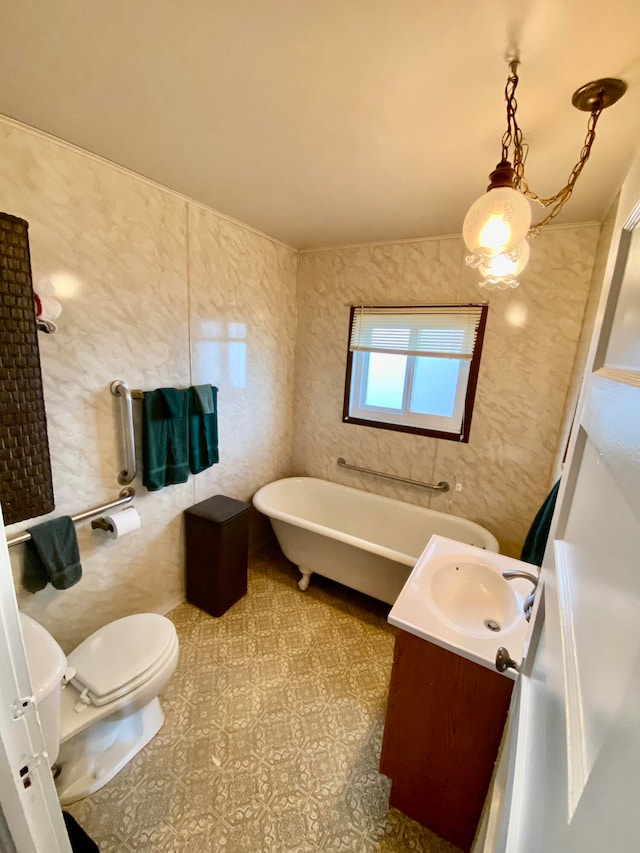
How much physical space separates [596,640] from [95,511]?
194cm

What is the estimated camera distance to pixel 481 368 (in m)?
2.30

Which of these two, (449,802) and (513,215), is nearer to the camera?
(513,215)

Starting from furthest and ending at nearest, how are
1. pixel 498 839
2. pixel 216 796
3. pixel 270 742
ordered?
pixel 270 742 → pixel 216 796 → pixel 498 839

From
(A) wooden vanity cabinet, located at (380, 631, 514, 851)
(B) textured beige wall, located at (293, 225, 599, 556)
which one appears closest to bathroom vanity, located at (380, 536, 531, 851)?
(A) wooden vanity cabinet, located at (380, 631, 514, 851)

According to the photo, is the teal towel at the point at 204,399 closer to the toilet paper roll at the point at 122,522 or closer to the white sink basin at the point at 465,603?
the toilet paper roll at the point at 122,522

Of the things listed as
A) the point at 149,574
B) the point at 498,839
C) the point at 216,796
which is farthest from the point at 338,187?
the point at 216,796

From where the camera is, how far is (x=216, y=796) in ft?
4.38

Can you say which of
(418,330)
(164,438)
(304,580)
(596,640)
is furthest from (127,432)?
(418,330)

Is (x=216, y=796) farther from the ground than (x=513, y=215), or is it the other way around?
(x=513, y=215)

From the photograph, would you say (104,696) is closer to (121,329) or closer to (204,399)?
(204,399)

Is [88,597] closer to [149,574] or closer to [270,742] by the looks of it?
[149,574]

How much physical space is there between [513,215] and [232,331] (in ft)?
5.89

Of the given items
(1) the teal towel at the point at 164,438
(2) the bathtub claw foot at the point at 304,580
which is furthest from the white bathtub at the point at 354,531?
(1) the teal towel at the point at 164,438

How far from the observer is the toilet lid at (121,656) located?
1.36m
